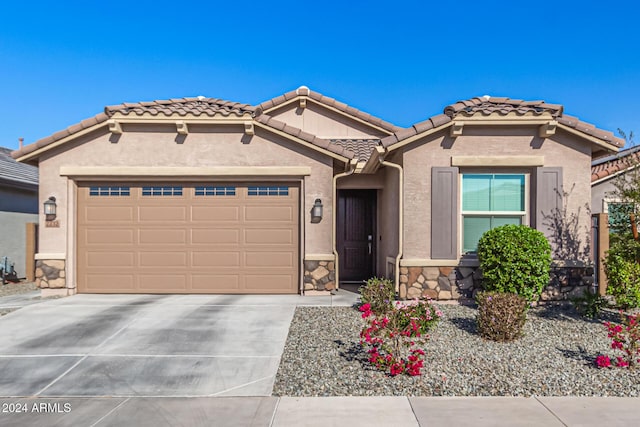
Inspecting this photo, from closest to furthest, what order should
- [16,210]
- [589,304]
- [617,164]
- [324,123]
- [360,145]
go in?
[589,304] < [617,164] < [360,145] < [16,210] < [324,123]

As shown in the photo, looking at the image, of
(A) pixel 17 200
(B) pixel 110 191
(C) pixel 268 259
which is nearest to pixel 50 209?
(B) pixel 110 191

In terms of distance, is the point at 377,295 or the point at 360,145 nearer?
the point at 377,295

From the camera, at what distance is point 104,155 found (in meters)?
8.76

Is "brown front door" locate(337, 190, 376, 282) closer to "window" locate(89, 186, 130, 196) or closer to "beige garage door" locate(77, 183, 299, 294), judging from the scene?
"beige garage door" locate(77, 183, 299, 294)

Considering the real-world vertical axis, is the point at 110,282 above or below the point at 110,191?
below

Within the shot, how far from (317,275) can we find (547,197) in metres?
4.91

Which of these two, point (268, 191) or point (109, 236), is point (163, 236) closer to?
point (109, 236)

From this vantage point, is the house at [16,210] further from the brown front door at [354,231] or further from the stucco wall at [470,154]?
the stucco wall at [470,154]

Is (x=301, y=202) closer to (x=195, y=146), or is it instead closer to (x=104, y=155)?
(x=195, y=146)

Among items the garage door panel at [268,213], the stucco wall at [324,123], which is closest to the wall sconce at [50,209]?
the garage door panel at [268,213]

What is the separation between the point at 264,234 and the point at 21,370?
4962 millimetres

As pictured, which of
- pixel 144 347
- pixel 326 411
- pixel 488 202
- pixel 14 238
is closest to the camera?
pixel 326 411

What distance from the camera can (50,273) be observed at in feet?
28.3

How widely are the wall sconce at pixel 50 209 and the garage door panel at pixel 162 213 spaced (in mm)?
1741
